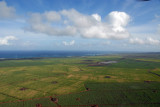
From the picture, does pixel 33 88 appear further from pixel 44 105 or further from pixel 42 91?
pixel 44 105

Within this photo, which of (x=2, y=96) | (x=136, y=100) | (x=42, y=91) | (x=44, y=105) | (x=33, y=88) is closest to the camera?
(x=44, y=105)

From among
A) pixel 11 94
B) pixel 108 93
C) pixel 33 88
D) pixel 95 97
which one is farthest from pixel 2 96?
pixel 108 93

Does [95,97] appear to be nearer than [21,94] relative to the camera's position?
Yes

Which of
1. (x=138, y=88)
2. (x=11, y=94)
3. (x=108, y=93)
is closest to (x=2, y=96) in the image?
(x=11, y=94)

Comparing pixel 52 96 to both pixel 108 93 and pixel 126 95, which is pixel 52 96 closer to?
pixel 108 93

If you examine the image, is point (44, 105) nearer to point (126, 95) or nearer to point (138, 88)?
point (126, 95)

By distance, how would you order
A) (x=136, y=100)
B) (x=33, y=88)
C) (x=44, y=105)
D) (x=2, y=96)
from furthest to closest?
(x=33, y=88) → (x=2, y=96) → (x=136, y=100) → (x=44, y=105)

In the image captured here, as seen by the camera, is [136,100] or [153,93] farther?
[153,93]

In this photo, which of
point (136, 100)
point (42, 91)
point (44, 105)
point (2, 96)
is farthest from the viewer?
point (42, 91)

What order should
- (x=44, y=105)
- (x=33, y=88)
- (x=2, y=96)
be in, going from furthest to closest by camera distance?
(x=33, y=88) < (x=2, y=96) < (x=44, y=105)
